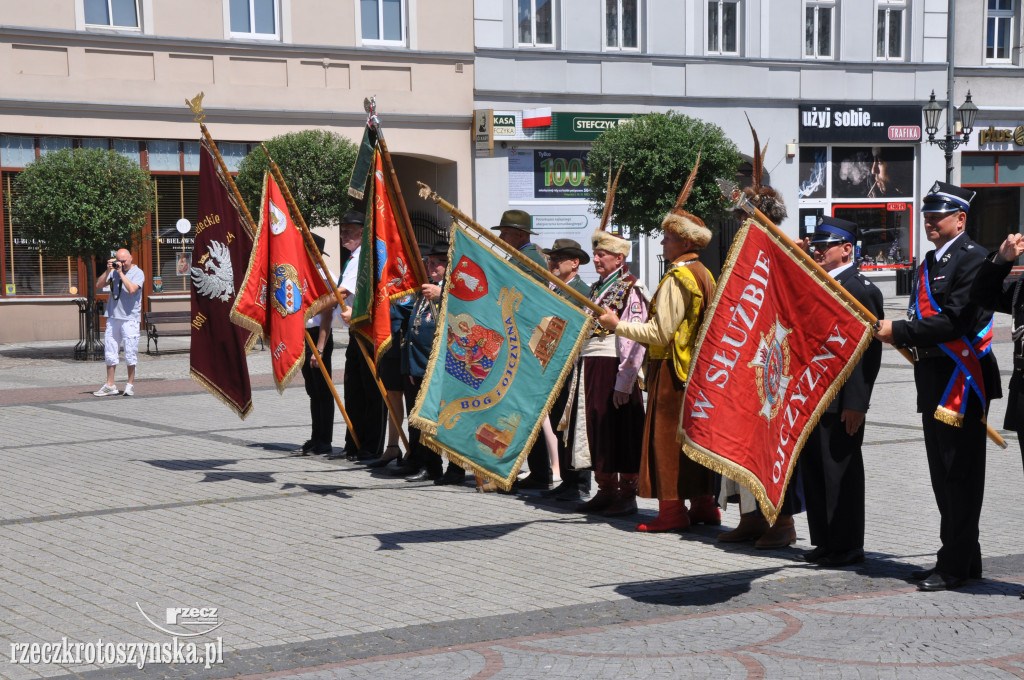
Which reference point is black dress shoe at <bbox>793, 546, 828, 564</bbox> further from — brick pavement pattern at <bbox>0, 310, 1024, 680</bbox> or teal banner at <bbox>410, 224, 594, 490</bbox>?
teal banner at <bbox>410, 224, 594, 490</bbox>

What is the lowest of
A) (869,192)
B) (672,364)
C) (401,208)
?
(672,364)

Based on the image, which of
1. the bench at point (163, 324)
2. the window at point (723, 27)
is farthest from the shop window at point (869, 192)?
the bench at point (163, 324)

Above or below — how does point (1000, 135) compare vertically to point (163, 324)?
above

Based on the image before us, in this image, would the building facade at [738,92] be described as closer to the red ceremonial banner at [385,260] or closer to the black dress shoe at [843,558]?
the red ceremonial banner at [385,260]

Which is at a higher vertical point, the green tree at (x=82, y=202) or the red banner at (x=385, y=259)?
the green tree at (x=82, y=202)

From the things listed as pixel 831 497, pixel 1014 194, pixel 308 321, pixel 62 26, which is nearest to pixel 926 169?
pixel 1014 194

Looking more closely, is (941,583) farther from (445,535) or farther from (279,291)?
(279,291)

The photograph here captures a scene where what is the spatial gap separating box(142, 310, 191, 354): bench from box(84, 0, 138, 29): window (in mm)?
5741

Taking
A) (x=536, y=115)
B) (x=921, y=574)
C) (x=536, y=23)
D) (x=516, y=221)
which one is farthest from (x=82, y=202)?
(x=921, y=574)

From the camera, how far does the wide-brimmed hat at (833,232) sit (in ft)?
21.9

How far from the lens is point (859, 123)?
31.0m

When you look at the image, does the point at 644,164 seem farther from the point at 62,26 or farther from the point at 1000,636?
the point at 1000,636

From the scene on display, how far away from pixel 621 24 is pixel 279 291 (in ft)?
68.3

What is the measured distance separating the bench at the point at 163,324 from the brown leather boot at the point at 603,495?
1459 centimetres
